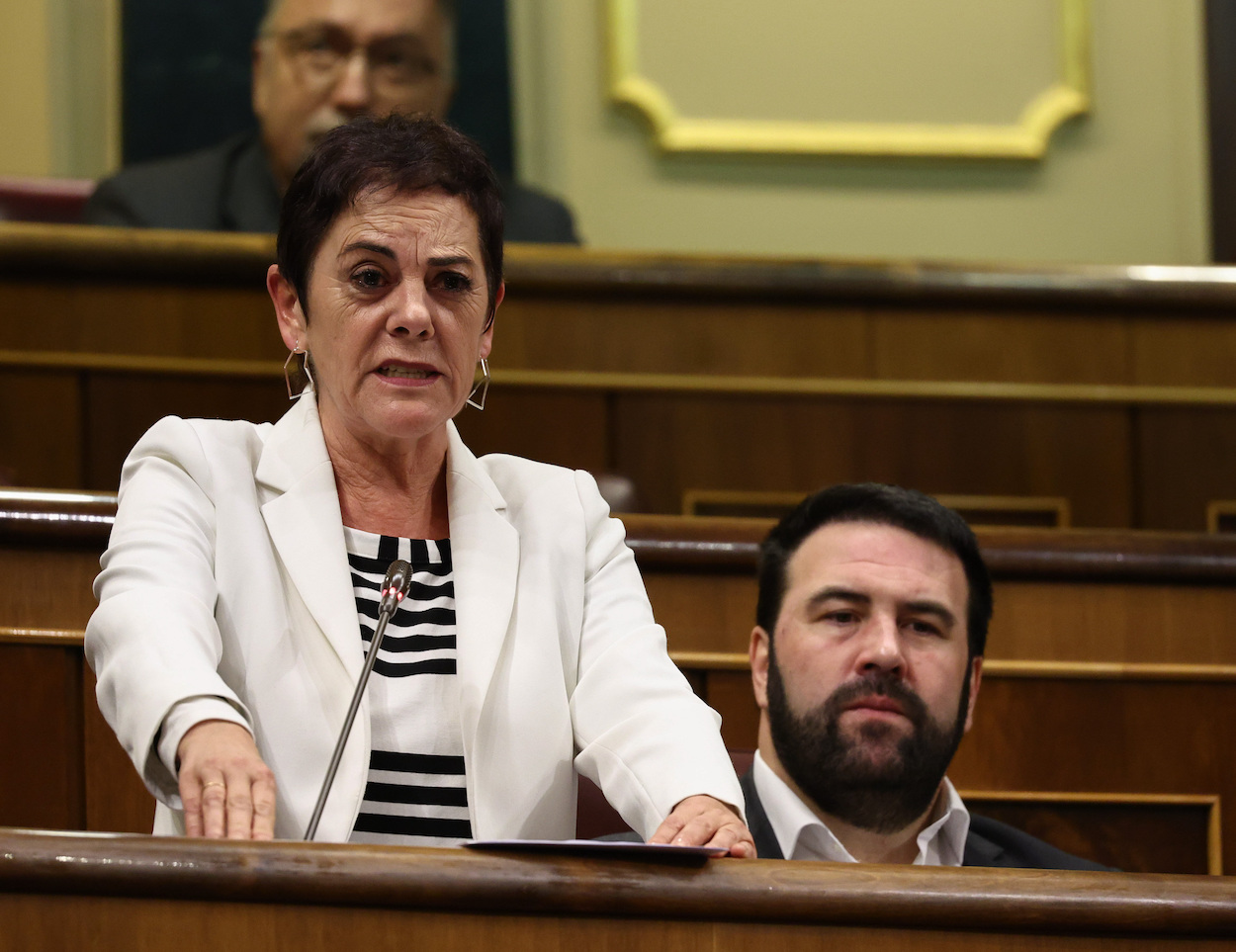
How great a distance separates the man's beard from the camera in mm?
944

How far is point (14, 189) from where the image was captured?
65.9 inches

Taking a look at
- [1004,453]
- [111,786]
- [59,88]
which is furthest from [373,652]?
[59,88]

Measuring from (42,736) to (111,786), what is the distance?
55 mm

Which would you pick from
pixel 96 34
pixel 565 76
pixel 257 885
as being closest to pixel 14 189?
pixel 96 34

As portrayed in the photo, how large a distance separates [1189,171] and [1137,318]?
378 mm

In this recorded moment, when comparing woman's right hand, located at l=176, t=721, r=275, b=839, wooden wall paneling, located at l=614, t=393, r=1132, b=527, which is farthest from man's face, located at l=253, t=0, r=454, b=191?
woman's right hand, located at l=176, t=721, r=275, b=839

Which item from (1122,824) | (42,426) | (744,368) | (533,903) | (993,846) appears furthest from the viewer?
(744,368)

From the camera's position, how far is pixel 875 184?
74.3 inches

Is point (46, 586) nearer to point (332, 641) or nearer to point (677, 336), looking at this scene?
point (332, 641)

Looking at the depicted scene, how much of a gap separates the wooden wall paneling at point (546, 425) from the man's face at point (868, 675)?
55 centimetres

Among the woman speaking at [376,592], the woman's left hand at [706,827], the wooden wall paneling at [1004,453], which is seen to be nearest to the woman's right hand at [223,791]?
the woman speaking at [376,592]

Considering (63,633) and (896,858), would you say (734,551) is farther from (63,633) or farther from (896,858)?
(63,633)

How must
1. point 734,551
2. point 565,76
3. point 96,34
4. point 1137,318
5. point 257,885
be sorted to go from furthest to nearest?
point 565,76
point 96,34
point 1137,318
point 734,551
point 257,885

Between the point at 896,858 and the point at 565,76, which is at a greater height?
the point at 565,76
